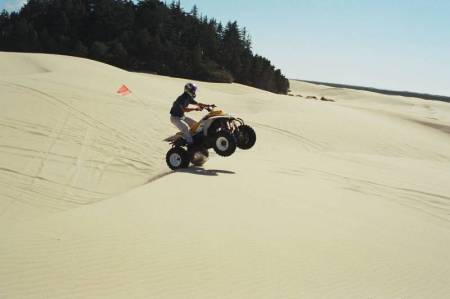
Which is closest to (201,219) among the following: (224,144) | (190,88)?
(224,144)

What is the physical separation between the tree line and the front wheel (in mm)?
44639

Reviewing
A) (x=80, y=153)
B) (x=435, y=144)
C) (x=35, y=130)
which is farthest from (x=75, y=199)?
(x=435, y=144)

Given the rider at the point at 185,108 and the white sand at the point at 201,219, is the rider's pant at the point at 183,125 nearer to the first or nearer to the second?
the rider at the point at 185,108

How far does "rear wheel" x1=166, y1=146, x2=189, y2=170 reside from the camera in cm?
1000

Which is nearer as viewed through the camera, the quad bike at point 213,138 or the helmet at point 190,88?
the helmet at point 190,88

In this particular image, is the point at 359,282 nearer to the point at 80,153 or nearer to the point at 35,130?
the point at 80,153

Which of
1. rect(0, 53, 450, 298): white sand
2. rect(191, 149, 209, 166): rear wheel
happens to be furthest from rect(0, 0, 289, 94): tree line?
rect(191, 149, 209, 166): rear wheel

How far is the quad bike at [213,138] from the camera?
9.34 meters

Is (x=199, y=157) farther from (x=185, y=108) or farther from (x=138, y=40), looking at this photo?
(x=138, y=40)

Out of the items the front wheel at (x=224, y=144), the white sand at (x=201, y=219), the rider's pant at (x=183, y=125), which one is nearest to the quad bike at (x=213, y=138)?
the front wheel at (x=224, y=144)

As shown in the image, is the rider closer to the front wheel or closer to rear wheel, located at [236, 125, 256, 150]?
the front wheel

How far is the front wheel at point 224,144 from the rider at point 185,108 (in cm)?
71

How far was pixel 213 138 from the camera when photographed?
9.47 metres

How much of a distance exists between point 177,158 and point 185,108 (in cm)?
121
